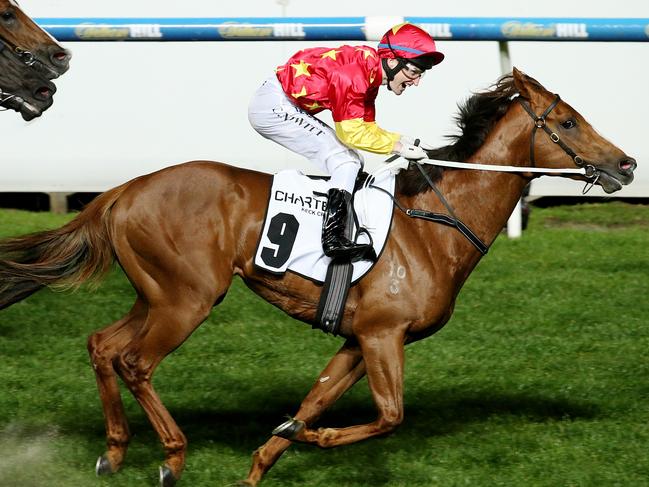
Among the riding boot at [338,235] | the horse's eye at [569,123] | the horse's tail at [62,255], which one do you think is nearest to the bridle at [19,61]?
the horse's tail at [62,255]

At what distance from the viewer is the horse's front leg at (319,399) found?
567 cm

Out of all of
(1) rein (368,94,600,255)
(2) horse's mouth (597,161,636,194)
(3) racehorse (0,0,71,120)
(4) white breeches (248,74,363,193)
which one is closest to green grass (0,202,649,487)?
(1) rein (368,94,600,255)

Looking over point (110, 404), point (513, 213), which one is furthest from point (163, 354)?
point (513, 213)

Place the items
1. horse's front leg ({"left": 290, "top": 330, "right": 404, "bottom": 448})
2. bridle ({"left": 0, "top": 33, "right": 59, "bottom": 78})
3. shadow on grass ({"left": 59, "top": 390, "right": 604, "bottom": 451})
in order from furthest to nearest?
shadow on grass ({"left": 59, "top": 390, "right": 604, "bottom": 451}), bridle ({"left": 0, "top": 33, "right": 59, "bottom": 78}), horse's front leg ({"left": 290, "top": 330, "right": 404, "bottom": 448})

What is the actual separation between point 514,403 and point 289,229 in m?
1.85

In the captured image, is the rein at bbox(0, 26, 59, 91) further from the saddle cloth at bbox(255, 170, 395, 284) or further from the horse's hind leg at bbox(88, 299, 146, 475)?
the horse's hind leg at bbox(88, 299, 146, 475)

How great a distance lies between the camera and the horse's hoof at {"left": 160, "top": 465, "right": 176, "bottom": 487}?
5.61 meters

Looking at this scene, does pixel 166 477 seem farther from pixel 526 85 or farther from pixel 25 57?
pixel 526 85

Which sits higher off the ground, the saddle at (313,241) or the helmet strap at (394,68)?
the helmet strap at (394,68)

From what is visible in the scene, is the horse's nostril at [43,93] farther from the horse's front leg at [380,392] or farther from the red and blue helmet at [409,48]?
the horse's front leg at [380,392]

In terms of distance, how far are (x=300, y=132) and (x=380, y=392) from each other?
127 centimetres

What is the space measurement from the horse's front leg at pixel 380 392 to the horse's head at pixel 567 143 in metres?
1.11

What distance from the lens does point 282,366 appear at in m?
7.32

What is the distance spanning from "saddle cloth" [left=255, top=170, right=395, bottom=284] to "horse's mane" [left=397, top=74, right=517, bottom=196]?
0.72 feet
